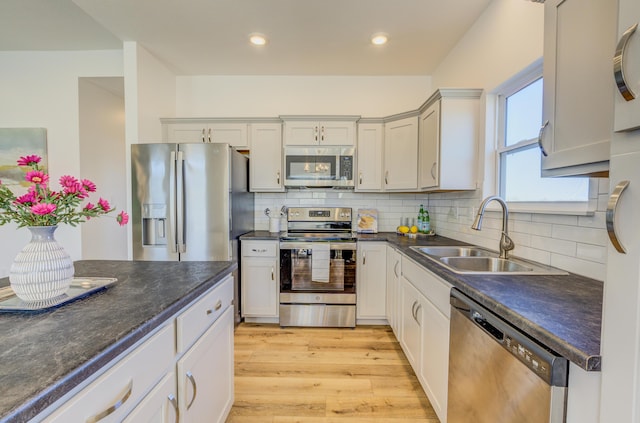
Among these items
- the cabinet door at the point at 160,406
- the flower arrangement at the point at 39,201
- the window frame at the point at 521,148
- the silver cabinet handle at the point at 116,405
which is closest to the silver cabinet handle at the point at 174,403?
the cabinet door at the point at 160,406

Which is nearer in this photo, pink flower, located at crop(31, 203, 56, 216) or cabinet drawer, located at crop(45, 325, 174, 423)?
cabinet drawer, located at crop(45, 325, 174, 423)

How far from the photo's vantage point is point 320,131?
2.99 metres

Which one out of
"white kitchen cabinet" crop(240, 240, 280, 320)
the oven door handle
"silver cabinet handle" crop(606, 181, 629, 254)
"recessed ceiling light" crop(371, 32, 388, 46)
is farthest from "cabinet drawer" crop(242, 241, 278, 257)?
"silver cabinet handle" crop(606, 181, 629, 254)

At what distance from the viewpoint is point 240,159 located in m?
2.83

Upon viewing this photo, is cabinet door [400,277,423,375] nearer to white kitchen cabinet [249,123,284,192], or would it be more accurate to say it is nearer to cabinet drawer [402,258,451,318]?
cabinet drawer [402,258,451,318]

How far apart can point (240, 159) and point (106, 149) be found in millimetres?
2066

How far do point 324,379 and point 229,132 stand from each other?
2.55 m

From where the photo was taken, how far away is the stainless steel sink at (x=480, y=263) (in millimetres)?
1412

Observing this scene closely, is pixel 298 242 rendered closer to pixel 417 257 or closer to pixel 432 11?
pixel 417 257

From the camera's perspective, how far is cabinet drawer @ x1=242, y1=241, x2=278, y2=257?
2.77m

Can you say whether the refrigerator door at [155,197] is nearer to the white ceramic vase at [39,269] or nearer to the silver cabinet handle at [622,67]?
the white ceramic vase at [39,269]

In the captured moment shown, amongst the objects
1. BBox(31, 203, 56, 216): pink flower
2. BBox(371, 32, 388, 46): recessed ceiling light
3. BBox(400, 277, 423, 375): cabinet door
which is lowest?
BBox(400, 277, 423, 375): cabinet door

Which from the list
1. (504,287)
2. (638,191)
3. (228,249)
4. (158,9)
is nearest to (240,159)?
(228,249)

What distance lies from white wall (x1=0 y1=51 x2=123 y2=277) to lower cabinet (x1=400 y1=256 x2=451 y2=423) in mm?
3582
